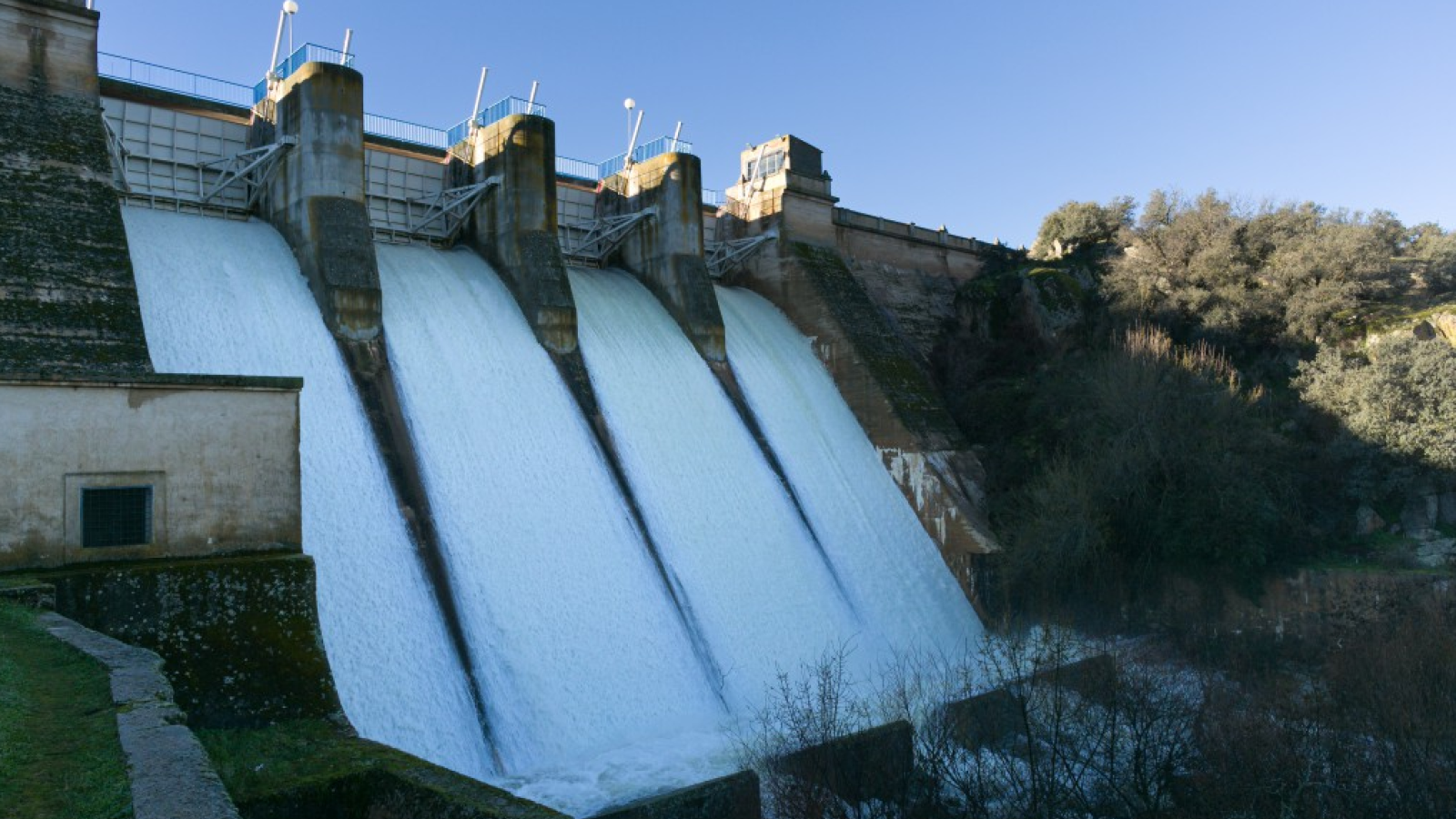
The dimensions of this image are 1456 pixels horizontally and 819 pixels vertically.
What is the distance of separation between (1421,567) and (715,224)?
1727 centimetres

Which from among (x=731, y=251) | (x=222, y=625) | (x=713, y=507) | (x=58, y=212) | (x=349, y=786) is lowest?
(x=349, y=786)

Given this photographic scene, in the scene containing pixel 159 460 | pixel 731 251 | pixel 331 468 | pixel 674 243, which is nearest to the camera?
pixel 159 460

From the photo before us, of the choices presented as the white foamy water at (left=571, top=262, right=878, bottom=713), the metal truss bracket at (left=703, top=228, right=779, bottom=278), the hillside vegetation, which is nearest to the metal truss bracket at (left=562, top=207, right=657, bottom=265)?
the white foamy water at (left=571, top=262, right=878, bottom=713)

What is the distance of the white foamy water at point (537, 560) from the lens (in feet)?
38.7

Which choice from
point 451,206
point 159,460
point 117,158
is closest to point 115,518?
point 159,460

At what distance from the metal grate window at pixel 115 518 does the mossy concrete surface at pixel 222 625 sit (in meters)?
0.44

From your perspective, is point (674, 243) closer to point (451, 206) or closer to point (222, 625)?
point (451, 206)

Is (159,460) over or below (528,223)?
below

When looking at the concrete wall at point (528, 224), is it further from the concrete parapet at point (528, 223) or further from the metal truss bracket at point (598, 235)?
the metal truss bracket at point (598, 235)

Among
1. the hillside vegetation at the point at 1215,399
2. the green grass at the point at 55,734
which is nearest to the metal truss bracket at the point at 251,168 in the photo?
the green grass at the point at 55,734

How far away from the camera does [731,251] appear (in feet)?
83.5

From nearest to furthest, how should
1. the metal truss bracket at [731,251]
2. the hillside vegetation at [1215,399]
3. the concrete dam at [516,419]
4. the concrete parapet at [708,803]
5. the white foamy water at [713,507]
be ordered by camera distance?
1. the concrete parapet at [708,803]
2. the concrete dam at [516,419]
3. the white foamy water at [713,507]
4. the hillside vegetation at [1215,399]
5. the metal truss bracket at [731,251]

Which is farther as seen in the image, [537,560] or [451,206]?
[451,206]

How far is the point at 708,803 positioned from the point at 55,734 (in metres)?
6.20
